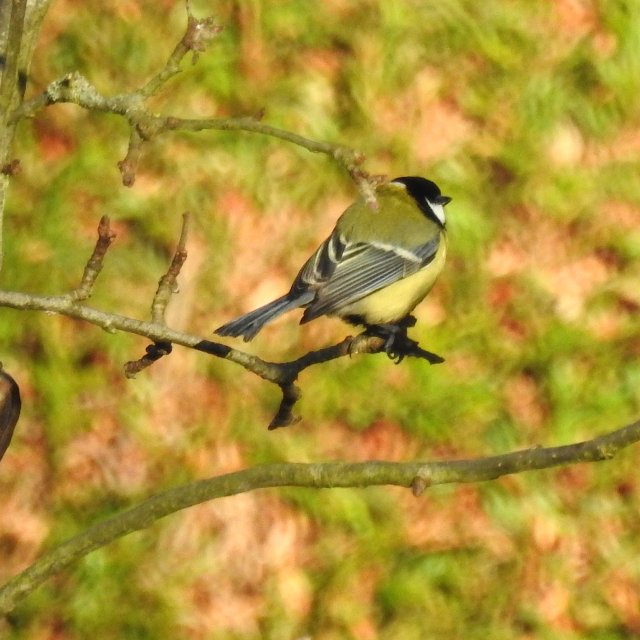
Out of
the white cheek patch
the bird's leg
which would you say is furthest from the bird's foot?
the white cheek patch

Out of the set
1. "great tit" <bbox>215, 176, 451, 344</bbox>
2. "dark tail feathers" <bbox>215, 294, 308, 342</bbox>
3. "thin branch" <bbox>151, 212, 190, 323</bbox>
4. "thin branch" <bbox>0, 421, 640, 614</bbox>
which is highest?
"thin branch" <bbox>151, 212, 190, 323</bbox>

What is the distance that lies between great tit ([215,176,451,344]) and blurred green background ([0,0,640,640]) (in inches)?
18.1

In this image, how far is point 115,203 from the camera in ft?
12.5

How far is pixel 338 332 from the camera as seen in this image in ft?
12.0

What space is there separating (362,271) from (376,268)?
0.04 meters

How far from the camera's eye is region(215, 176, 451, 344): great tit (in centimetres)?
296

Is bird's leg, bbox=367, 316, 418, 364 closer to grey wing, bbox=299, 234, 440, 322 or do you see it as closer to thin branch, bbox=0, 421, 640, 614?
grey wing, bbox=299, 234, 440, 322

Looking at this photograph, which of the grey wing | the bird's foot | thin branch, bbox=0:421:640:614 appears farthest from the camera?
the grey wing

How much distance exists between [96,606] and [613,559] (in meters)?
1.32

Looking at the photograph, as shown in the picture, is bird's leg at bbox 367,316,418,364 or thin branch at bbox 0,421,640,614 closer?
thin branch at bbox 0,421,640,614

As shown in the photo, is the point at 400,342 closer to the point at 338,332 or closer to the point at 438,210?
the point at 438,210

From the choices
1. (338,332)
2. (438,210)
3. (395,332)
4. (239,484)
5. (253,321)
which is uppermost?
(239,484)

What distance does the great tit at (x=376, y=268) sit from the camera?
2.96 metres

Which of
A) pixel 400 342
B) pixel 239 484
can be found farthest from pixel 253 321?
pixel 239 484
